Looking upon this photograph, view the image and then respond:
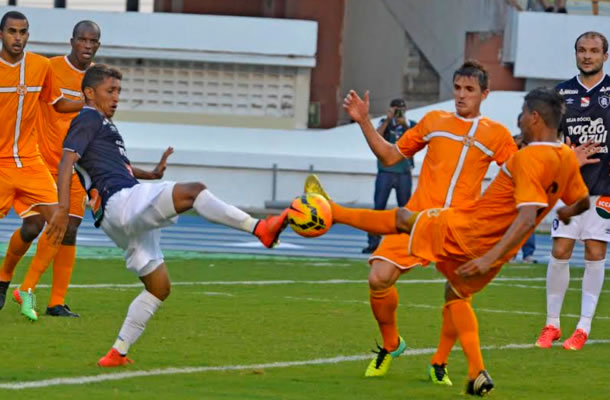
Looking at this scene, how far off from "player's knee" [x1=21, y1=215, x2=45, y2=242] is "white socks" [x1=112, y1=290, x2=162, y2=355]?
279 cm

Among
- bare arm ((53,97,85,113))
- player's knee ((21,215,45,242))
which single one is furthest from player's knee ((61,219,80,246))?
bare arm ((53,97,85,113))

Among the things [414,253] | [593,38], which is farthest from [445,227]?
[593,38]

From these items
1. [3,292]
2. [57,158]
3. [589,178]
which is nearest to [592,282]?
[589,178]

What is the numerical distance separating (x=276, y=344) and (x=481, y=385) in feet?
8.39

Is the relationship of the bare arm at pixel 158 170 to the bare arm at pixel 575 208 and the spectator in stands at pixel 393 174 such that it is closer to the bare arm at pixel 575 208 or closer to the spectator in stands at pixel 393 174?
the bare arm at pixel 575 208

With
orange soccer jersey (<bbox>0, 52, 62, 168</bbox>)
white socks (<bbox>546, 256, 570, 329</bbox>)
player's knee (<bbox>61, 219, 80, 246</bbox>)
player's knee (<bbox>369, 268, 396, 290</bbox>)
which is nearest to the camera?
player's knee (<bbox>369, 268, 396, 290</bbox>)

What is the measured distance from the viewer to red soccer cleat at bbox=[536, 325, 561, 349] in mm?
11086

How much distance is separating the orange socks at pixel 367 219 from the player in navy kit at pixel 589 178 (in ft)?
9.86

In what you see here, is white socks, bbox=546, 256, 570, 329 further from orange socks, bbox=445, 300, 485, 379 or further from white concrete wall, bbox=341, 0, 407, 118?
white concrete wall, bbox=341, 0, 407, 118

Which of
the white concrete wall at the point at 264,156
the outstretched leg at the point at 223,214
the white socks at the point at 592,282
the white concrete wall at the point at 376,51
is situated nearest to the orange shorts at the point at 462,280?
the outstretched leg at the point at 223,214

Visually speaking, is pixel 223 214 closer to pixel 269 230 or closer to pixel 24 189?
pixel 269 230

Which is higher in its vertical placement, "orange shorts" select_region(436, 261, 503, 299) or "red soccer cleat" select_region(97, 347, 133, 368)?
"orange shorts" select_region(436, 261, 503, 299)

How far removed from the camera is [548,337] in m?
11.1

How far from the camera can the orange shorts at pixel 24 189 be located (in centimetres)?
1154
